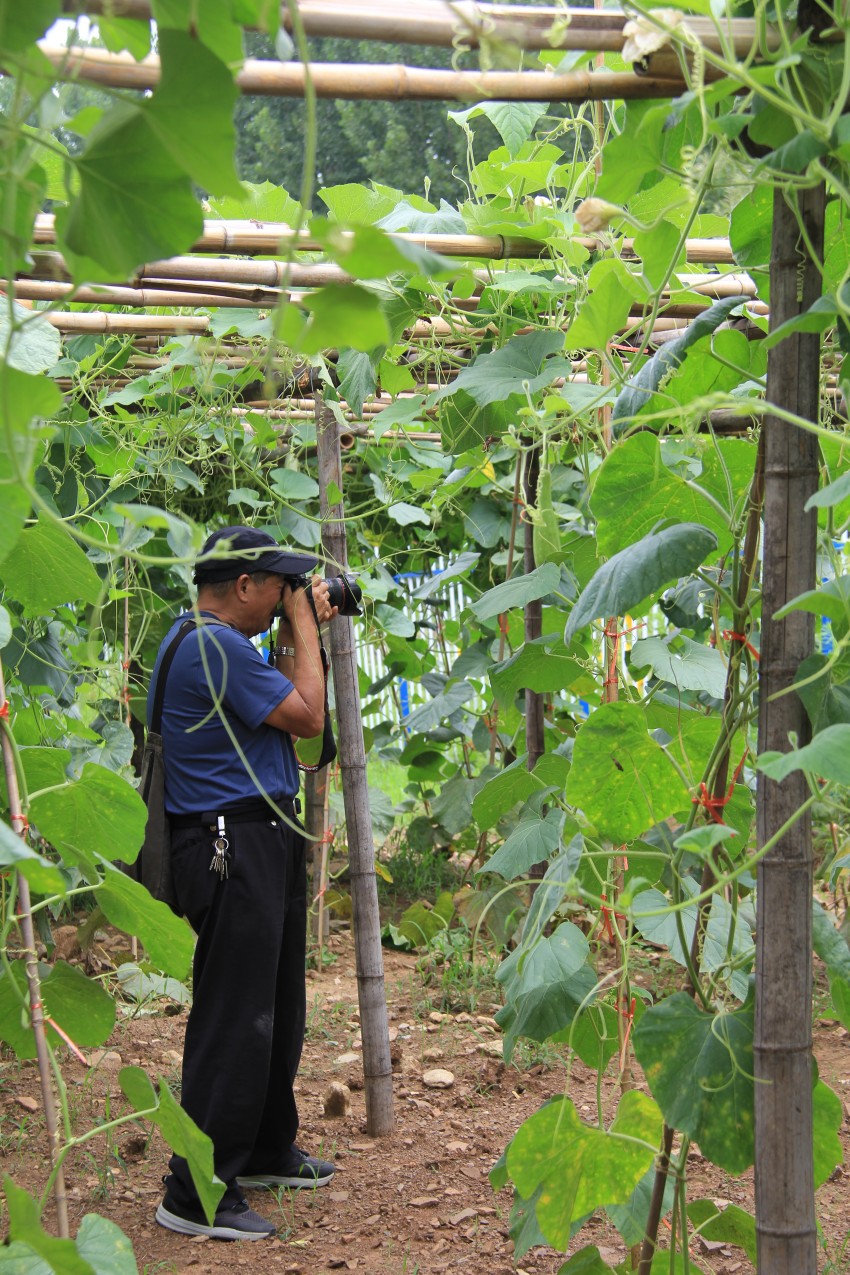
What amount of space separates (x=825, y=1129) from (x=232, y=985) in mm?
1469

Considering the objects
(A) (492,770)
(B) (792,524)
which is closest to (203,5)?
(B) (792,524)

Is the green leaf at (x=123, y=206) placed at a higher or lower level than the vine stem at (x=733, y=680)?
higher

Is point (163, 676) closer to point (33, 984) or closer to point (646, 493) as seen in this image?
point (33, 984)

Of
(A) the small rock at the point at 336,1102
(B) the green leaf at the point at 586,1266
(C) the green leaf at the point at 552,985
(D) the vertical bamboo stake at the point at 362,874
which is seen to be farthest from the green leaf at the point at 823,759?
(A) the small rock at the point at 336,1102

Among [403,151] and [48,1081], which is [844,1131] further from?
[403,151]

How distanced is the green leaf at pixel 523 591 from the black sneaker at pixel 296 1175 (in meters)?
1.35

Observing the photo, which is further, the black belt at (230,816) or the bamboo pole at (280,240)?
the black belt at (230,816)

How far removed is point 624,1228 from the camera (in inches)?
57.5

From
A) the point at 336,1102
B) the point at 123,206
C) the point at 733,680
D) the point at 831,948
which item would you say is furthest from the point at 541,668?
the point at 336,1102

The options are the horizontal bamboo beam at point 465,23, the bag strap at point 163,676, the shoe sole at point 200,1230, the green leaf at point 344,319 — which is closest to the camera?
the green leaf at point 344,319

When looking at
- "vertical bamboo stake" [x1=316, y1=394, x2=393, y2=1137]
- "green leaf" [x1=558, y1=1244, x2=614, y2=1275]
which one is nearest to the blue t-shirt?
"vertical bamboo stake" [x1=316, y1=394, x2=393, y2=1137]

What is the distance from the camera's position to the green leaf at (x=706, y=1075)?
3.55 ft

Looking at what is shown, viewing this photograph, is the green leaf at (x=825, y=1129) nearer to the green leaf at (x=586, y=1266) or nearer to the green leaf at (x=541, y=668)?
the green leaf at (x=586, y=1266)

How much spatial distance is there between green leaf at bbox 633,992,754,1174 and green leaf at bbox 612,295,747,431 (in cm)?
55
